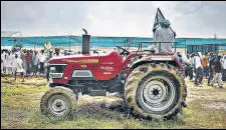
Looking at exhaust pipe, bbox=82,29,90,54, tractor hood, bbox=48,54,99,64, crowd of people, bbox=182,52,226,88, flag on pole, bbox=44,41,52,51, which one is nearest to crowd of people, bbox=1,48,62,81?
flag on pole, bbox=44,41,52,51

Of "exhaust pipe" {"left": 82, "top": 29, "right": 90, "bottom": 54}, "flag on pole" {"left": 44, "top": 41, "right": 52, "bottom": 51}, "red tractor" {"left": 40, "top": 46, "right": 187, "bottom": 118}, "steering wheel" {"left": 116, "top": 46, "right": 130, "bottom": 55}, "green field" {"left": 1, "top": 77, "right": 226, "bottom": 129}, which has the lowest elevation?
"green field" {"left": 1, "top": 77, "right": 226, "bottom": 129}

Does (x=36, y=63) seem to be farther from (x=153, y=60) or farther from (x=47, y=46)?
(x=153, y=60)

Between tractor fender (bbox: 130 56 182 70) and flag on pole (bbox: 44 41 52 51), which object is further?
flag on pole (bbox: 44 41 52 51)

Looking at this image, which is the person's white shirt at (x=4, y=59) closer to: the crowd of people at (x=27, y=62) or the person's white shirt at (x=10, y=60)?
the crowd of people at (x=27, y=62)

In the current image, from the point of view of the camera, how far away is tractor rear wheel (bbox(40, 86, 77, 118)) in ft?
23.3

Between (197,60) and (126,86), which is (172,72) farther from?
(197,60)

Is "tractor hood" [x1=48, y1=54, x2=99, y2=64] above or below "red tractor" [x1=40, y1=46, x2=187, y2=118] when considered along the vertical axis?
above

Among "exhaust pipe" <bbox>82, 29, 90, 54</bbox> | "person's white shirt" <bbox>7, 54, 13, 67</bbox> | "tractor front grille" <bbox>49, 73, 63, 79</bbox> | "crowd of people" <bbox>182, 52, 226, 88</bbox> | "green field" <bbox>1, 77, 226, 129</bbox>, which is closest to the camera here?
"green field" <bbox>1, 77, 226, 129</bbox>

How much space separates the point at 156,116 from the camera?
700cm

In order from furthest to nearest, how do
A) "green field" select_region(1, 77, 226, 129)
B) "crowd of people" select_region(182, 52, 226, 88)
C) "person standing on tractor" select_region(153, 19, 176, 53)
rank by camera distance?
"crowd of people" select_region(182, 52, 226, 88) → "person standing on tractor" select_region(153, 19, 176, 53) → "green field" select_region(1, 77, 226, 129)

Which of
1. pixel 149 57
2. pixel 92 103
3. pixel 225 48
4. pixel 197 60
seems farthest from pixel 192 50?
pixel 149 57

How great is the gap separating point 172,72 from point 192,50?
47.8 feet

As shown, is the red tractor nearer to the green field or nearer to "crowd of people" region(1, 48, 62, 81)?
the green field

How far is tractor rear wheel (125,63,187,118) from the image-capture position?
696 centimetres
